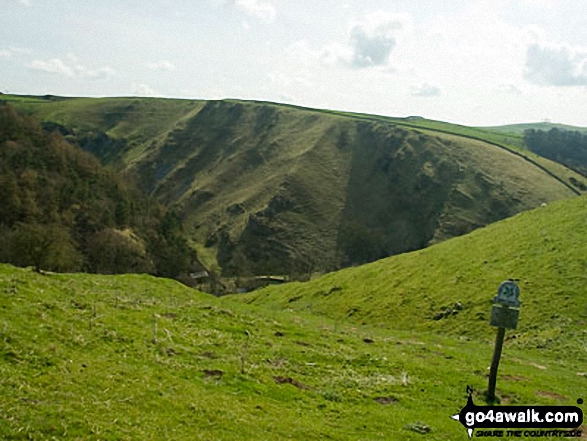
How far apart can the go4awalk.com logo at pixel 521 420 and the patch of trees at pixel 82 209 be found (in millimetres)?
90362

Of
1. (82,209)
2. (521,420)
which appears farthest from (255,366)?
(82,209)

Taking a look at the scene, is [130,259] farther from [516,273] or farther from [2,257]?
[516,273]

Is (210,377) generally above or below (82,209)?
above

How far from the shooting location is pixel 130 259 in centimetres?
12475

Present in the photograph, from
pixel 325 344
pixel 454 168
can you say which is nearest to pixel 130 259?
pixel 325 344

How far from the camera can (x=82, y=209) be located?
136 meters

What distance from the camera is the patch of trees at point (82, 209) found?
11688 cm

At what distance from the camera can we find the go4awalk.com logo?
17.9 m

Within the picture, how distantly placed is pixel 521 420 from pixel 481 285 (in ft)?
99.8

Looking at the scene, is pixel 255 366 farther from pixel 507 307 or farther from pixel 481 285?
pixel 481 285

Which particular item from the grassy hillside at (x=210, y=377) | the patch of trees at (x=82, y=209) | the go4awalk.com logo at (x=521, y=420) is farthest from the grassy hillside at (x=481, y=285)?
the patch of trees at (x=82, y=209)

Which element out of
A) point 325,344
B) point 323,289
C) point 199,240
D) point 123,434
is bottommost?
point 199,240

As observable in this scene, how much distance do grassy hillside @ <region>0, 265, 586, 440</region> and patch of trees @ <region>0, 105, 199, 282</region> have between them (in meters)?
77.4

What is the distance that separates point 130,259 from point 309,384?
11239 cm
